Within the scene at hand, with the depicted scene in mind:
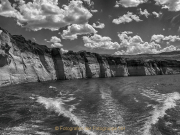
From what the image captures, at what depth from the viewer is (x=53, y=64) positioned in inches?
1411

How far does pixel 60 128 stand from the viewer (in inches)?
293

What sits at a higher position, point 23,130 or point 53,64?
point 53,64

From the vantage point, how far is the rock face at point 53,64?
24062mm

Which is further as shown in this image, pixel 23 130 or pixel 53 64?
pixel 53 64

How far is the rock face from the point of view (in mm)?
24062

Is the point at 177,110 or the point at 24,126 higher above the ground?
the point at 24,126

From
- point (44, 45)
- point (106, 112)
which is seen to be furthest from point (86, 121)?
point (44, 45)

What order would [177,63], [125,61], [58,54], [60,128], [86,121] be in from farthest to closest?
[177,63], [125,61], [58,54], [86,121], [60,128]

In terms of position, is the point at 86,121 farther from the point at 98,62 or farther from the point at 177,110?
the point at 98,62

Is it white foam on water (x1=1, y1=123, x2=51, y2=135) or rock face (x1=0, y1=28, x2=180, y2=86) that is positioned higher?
rock face (x1=0, y1=28, x2=180, y2=86)

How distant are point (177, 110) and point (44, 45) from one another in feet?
106

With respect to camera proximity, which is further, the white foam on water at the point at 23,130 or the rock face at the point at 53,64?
the rock face at the point at 53,64

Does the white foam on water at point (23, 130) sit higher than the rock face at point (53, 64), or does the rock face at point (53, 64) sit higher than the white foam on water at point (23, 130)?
the rock face at point (53, 64)

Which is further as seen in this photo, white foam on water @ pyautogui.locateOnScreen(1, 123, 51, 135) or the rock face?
the rock face
